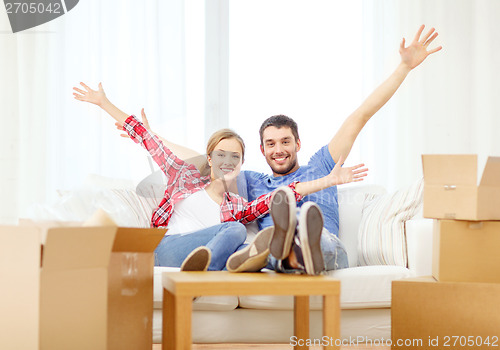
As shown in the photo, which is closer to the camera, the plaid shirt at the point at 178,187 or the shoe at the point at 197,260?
the shoe at the point at 197,260

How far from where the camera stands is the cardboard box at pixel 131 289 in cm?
148

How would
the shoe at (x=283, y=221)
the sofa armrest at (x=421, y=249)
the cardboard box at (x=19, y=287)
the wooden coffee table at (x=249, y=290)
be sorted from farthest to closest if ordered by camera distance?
1. the sofa armrest at (x=421, y=249)
2. the shoe at (x=283, y=221)
3. the wooden coffee table at (x=249, y=290)
4. the cardboard box at (x=19, y=287)

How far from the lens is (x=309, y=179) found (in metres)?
2.46

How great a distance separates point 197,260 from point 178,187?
0.75 m

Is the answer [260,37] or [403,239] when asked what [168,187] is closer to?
[403,239]

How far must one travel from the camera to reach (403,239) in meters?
2.19

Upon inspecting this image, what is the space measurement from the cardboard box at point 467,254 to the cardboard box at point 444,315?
1.9 inches

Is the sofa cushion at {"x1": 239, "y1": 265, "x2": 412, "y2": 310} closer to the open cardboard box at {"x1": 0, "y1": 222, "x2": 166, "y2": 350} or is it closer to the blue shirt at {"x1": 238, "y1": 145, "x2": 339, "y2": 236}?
the blue shirt at {"x1": 238, "y1": 145, "x2": 339, "y2": 236}

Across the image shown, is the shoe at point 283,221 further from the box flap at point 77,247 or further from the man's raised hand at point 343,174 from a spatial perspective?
the man's raised hand at point 343,174

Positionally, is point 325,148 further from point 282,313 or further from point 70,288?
point 70,288

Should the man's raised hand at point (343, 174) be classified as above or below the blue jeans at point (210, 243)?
above

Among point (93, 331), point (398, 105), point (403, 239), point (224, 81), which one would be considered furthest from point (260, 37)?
point (93, 331)

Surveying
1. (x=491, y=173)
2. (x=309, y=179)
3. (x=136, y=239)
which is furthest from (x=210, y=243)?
(x=491, y=173)

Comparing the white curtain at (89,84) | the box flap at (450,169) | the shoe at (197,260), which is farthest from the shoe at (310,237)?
the white curtain at (89,84)
